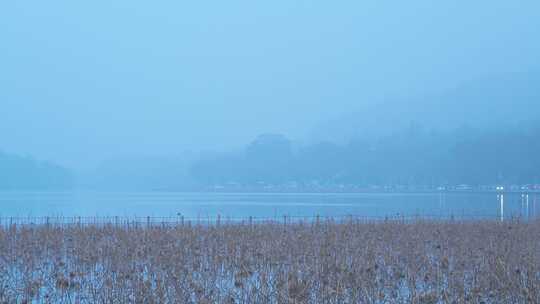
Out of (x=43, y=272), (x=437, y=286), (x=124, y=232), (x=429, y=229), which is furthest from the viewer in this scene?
(x=429, y=229)

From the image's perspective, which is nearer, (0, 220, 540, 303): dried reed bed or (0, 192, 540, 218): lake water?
(0, 220, 540, 303): dried reed bed

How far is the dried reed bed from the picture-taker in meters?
11.0

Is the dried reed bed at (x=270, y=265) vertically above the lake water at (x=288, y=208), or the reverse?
the dried reed bed at (x=270, y=265)

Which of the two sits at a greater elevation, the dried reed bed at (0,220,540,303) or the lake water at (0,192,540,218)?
the dried reed bed at (0,220,540,303)

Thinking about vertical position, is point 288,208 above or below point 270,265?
below

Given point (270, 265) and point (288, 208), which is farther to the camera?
point (288, 208)

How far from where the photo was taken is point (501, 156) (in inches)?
7126

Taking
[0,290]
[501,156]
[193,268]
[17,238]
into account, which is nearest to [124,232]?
[17,238]

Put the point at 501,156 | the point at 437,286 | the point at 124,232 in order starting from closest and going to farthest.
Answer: the point at 437,286, the point at 124,232, the point at 501,156

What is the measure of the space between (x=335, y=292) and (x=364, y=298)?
0.54 m

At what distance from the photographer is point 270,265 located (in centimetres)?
1486

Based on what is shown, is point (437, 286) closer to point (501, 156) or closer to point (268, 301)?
point (268, 301)

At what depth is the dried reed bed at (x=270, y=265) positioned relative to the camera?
11047mm

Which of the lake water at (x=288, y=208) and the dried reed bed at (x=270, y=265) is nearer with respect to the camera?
the dried reed bed at (x=270, y=265)
